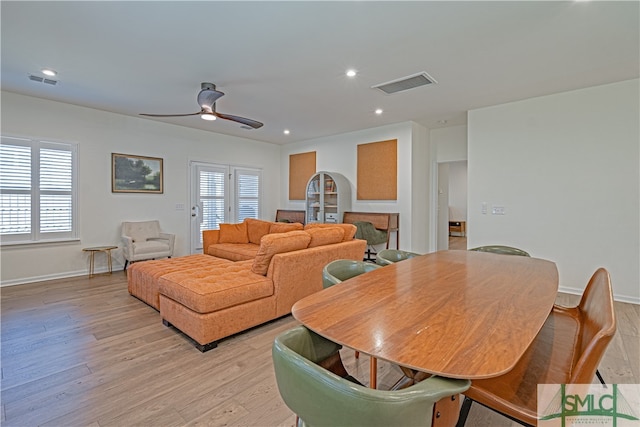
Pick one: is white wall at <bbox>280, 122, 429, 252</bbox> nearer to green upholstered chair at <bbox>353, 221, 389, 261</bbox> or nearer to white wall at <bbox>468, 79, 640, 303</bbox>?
green upholstered chair at <bbox>353, 221, 389, 261</bbox>

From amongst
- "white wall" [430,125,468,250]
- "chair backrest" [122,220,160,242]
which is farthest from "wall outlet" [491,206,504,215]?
"chair backrest" [122,220,160,242]

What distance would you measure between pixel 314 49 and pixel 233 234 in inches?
132

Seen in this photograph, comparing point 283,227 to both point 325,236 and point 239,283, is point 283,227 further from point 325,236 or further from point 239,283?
point 239,283

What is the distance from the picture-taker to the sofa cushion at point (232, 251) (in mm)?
4230

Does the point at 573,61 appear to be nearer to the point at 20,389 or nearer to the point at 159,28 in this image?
the point at 159,28

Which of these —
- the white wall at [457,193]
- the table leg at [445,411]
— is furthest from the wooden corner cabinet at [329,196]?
the white wall at [457,193]

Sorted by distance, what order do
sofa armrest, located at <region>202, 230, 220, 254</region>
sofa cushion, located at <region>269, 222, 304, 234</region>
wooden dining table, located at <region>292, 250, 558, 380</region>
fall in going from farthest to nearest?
1. sofa armrest, located at <region>202, 230, 220, 254</region>
2. sofa cushion, located at <region>269, 222, 304, 234</region>
3. wooden dining table, located at <region>292, 250, 558, 380</region>

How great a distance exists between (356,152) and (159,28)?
4.20 m

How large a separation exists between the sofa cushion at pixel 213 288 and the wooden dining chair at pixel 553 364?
5.96 ft

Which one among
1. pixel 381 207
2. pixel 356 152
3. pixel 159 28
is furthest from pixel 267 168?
pixel 159 28

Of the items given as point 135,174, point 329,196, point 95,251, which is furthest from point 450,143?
point 95,251

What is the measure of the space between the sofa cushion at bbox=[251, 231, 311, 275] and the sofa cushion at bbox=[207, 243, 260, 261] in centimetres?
124

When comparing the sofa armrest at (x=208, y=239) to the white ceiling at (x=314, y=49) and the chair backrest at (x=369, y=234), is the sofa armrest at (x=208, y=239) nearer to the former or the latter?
the white ceiling at (x=314, y=49)

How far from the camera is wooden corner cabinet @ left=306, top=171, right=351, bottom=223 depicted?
600cm
